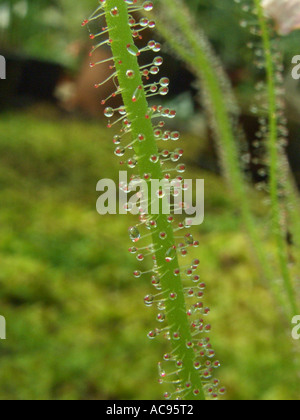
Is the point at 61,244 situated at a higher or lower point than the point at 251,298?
higher

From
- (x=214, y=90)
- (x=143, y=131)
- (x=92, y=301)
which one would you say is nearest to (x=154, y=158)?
(x=143, y=131)

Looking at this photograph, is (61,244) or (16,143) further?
(16,143)

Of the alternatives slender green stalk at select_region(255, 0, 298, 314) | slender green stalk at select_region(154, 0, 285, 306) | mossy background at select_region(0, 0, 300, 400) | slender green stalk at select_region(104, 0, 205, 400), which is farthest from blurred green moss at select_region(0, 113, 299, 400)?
slender green stalk at select_region(104, 0, 205, 400)

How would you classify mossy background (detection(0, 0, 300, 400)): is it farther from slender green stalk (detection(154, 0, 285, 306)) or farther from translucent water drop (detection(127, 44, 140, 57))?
translucent water drop (detection(127, 44, 140, 57))

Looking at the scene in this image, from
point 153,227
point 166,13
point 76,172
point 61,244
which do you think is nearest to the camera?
point 153,227

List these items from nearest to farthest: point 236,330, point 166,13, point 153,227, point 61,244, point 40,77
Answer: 1. point 153,227
2. point 166,13
3. point 236,330
4. point 61,244
5. point 40,77

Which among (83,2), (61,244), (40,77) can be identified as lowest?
(61,244)
